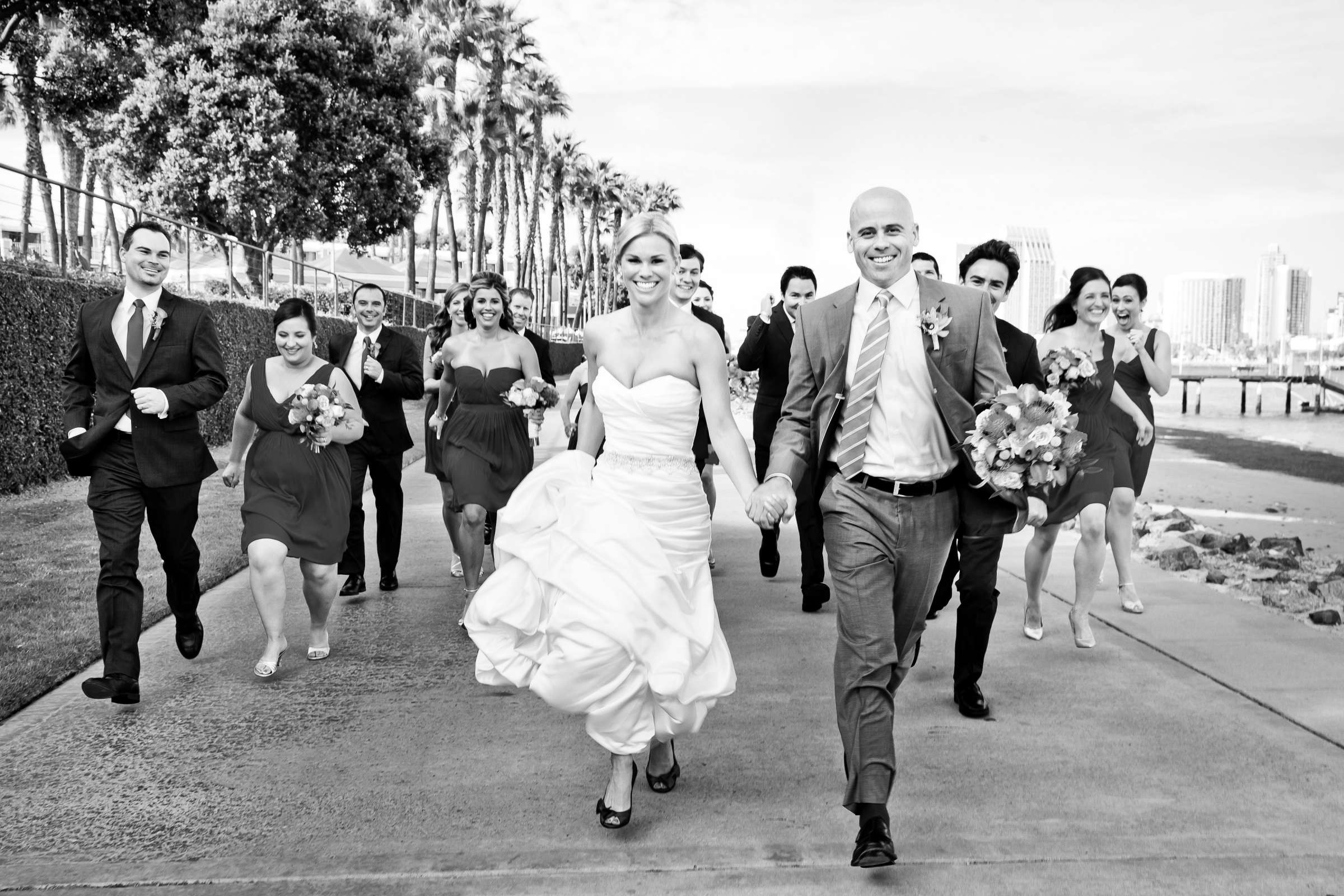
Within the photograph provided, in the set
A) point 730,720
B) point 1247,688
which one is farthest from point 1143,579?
point 730,720

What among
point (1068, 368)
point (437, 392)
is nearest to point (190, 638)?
point (437, 392)

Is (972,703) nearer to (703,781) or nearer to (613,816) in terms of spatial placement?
(703,781)

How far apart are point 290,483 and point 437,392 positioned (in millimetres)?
2818

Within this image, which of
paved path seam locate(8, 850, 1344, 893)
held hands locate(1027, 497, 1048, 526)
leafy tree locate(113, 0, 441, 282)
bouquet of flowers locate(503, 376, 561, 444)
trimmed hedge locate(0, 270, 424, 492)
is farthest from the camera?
leafy tree locate(113, 0, 441, 282)

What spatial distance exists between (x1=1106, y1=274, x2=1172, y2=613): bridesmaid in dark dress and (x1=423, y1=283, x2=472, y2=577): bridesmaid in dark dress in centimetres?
427

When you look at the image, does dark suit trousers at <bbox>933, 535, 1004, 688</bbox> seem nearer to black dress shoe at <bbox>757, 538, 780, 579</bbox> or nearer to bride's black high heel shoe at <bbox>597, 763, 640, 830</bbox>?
bride's black high heel shoe at <bbox>597, 763, 640, 830</bbox>

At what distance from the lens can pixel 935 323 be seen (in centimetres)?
398

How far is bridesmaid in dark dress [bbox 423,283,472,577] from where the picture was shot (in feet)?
26.6

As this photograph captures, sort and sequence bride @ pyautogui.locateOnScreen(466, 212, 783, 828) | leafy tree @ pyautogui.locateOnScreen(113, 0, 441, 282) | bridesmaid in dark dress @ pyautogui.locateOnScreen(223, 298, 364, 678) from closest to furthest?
bride @ pyautogui.locateOnScreen(466, 212, 783, 828)
bridesmaid in dark dress @ pyautogui.locateOnScreen(223, 298, 364, 678)
leafy tree @ pyautogui.locateOnScreen(113, 0, 441, 282)

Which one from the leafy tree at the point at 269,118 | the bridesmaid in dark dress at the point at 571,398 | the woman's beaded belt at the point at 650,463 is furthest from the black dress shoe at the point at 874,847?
the leafy tree at the point at 269,118

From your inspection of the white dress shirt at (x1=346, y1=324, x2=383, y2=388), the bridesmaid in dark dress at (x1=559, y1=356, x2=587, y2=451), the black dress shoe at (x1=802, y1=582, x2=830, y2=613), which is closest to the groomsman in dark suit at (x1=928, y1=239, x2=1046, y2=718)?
the black dress shoe at (x1=802, y1=582, x2=830, y2=613)

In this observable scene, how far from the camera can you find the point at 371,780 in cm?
450

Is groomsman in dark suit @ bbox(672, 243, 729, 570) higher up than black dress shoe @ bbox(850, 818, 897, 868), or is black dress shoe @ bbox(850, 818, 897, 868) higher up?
groomsman in dark suit @ bbox(672, 243, 729, 570)

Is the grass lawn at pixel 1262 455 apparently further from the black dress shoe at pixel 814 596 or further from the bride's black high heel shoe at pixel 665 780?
the bride's black high heel shoe at pixel 665 780
